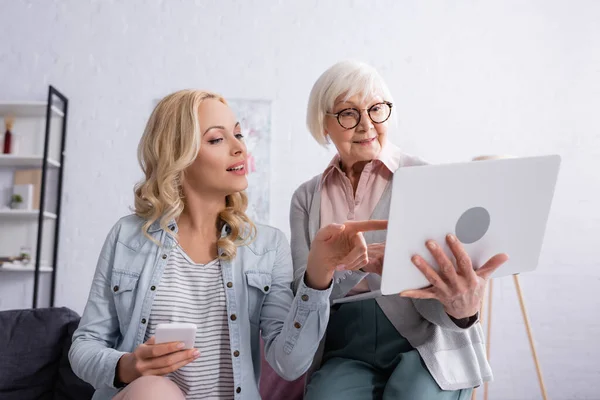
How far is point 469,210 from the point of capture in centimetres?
119

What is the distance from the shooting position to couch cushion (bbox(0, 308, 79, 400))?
185 cm

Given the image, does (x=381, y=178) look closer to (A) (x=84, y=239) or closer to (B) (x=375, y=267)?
(B) (x=375, y=267)

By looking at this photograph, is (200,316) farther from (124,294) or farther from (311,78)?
(311,78)

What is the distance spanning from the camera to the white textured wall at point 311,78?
3.79 m

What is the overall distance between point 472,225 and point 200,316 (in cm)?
70

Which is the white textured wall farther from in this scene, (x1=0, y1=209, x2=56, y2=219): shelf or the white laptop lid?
the white laptop lid

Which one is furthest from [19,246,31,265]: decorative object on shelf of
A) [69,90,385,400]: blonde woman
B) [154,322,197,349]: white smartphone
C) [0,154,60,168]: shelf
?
[154,322,197,349]: white smartphone

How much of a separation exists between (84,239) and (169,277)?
2.50 m

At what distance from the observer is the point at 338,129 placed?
176cm

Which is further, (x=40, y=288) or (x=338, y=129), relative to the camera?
(x=40, y=288)

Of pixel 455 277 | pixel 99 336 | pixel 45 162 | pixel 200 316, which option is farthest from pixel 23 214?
pixel 455 277

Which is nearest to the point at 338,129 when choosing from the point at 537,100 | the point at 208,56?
the point at 208,56

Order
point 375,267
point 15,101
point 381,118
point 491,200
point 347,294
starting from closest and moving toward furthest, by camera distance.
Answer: point 491,200 → point 375,267 → point 347,294 → point 381,118 → point 15,101

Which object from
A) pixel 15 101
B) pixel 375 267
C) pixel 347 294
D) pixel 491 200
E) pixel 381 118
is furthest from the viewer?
pixel 15 101
